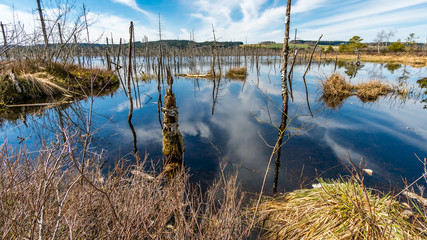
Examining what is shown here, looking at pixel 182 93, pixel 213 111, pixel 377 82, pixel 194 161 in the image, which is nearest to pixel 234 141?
pixel 194 161

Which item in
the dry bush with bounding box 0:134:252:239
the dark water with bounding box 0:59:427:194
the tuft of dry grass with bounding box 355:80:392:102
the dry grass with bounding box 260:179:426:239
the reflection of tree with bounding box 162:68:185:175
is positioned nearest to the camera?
the dry bush with bounding box 0:134:252:239

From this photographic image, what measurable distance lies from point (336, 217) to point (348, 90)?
723 inches

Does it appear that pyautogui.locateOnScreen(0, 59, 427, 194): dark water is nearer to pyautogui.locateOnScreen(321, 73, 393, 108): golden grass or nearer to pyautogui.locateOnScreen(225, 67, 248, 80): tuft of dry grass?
pyautogui.locateOnScreen(321, 73, 393, 108): golden grass

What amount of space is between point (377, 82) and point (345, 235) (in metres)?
20.3

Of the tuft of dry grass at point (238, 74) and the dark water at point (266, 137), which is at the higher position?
the tuft of dry grass at point (238, 74)

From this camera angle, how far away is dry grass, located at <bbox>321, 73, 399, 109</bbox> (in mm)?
15866

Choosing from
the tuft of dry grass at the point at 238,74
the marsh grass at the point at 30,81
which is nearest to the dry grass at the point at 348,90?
the tuft of dry grass at the point at 238,74

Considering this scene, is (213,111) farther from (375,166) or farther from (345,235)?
(345,235)

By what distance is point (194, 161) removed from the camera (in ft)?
23.2

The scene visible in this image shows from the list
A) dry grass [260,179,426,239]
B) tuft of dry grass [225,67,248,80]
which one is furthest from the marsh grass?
tuft of dry grass [225,67,248,80]

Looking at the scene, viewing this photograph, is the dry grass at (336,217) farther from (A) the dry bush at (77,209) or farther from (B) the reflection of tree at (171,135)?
(B) the reflection of tree at (171,135)

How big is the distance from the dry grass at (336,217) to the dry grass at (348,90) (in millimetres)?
14386

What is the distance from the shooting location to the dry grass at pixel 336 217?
2.81 meters

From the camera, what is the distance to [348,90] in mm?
17172
